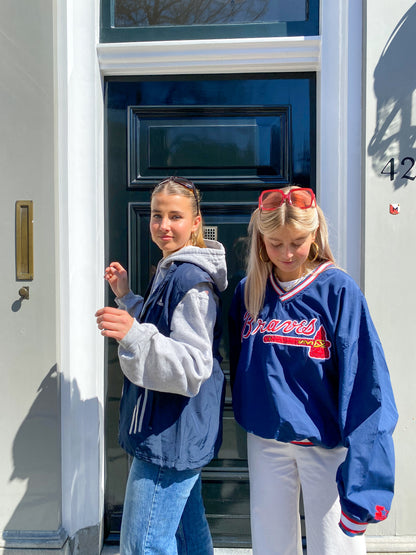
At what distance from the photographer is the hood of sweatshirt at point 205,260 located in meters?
1.65

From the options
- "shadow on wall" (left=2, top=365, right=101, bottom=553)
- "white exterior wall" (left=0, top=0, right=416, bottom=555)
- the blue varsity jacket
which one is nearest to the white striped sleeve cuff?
the blue varsity jacket

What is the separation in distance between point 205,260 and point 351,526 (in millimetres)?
979

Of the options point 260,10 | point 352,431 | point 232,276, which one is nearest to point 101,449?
point 232,276

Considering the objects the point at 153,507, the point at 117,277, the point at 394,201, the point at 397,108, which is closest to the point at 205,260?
the point at 117,277

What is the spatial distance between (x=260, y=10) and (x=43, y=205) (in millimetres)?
1531

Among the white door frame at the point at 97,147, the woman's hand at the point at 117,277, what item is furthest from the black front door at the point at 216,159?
the woman's hand at the point at 117,277

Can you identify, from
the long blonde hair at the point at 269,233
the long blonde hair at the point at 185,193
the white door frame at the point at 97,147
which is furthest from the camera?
the white door frame at the point at 97,147

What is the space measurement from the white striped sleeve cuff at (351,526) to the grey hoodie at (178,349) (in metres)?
0.61

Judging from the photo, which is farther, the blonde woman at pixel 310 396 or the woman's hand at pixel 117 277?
the woman's hand at pixel 117 277

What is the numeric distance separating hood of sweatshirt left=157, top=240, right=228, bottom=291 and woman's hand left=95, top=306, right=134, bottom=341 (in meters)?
0.29

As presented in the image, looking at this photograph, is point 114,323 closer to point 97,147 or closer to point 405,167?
point 97,147

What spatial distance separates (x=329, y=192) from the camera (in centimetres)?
234

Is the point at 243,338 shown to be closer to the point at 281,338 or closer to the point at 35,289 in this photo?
the point at 281,338

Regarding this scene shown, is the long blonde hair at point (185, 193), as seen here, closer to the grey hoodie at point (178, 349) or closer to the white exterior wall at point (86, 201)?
the grey hoodie at point (178, 349)
